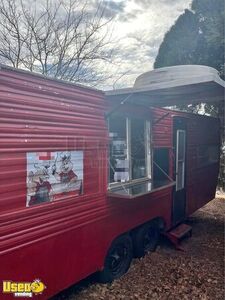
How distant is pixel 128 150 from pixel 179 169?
3183 mm

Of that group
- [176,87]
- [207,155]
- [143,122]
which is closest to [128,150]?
[143,122]

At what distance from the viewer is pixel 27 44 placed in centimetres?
1453

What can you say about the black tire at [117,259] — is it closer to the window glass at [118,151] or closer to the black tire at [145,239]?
the black tire at [145,239]

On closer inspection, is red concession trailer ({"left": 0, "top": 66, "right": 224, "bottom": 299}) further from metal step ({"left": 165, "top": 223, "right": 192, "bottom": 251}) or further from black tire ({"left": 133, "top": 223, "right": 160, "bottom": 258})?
metal step ({"left": 165, "top": 223, "right": 192, "bottom": 251})

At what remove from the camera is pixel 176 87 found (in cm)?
530

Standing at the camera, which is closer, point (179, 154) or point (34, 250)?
point (34, 250)

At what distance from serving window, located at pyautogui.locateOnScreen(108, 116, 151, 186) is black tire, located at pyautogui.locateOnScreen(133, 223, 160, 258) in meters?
1.10

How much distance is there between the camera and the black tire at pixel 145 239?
6289 mm

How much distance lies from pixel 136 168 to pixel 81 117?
2.17 meters

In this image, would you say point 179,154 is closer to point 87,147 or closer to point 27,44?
point 87,147

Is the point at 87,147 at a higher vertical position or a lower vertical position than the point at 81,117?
lower

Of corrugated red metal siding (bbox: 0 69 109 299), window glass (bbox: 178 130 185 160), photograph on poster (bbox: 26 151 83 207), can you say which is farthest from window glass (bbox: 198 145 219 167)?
photograph on poster (bbox: 26 151 83 207)

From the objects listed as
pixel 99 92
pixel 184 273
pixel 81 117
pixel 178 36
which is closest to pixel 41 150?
pixel 81 117

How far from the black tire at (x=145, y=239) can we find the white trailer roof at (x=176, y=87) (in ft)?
8.80
